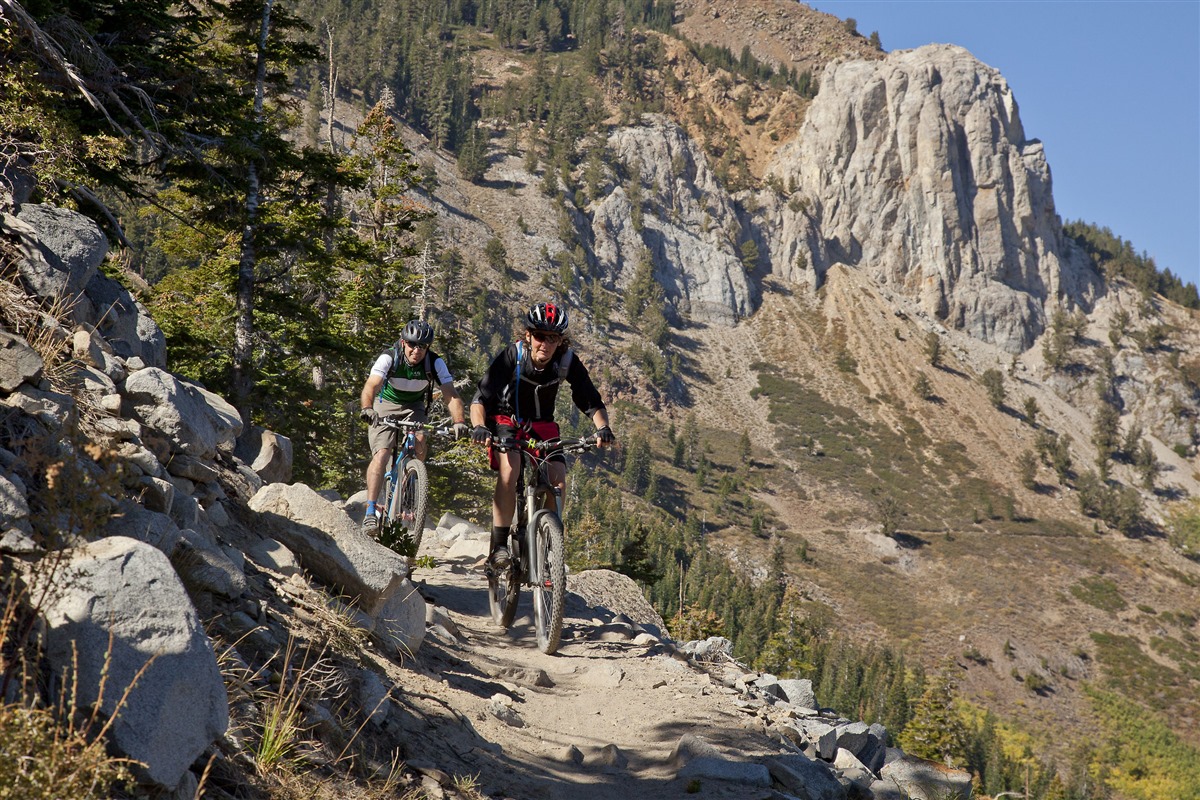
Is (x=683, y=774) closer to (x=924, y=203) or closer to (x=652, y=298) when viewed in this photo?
(x=652, y=298)

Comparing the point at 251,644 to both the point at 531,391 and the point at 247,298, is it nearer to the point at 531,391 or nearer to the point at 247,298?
the point at 531,391

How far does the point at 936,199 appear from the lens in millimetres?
150625

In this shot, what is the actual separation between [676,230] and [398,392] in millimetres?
147597

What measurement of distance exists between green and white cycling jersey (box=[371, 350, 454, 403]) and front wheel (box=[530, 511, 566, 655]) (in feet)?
7.90

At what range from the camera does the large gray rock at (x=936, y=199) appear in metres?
149

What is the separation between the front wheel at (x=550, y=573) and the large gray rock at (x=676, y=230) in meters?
136

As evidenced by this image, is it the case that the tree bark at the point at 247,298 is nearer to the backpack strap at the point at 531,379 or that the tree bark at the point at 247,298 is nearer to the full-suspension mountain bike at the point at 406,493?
the full-suspension mountain bike at the point at 406,493

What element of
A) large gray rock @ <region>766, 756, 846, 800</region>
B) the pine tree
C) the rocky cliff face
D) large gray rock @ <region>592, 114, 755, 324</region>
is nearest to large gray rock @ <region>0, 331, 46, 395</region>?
the rocky cliff face

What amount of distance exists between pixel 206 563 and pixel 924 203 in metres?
163

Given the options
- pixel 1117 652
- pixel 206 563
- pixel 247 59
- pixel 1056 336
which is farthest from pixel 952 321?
pixel 206 563

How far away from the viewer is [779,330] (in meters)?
145

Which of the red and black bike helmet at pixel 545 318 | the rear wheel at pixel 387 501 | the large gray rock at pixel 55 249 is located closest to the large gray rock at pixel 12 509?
the large gray rock at pixel 55 249

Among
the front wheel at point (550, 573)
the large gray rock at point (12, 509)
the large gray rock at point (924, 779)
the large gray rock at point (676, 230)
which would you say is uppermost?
the large gray rock at point (676, 230)

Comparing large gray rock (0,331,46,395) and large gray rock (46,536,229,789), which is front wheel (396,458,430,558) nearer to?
large gray rock (0,331,46,395)
